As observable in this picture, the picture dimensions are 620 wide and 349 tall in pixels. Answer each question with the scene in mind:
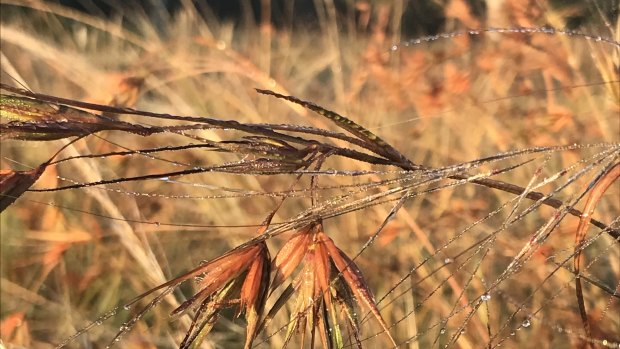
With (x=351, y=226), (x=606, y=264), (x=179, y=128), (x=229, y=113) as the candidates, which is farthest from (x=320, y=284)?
(x=229, y=113)

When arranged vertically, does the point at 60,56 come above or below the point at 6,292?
above

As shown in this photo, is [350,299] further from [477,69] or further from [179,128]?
[477,69]

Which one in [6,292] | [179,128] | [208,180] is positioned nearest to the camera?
[179,128]

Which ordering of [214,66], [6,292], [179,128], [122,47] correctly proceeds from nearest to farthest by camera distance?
1. [179,128]
2. [214,66]
3. [6,292]
4. [122,47]

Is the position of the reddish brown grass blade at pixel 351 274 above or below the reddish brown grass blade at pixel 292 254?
below

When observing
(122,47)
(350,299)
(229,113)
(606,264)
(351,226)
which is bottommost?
(606,264)

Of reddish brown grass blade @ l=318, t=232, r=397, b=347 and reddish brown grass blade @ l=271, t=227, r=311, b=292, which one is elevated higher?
reddish brown grass blade @ l=271, t=227, r=311, b=292

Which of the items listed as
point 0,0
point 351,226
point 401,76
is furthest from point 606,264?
point 0,0

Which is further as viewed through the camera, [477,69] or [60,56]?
[477,69]

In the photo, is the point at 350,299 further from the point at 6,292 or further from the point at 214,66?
the point at 6,292
